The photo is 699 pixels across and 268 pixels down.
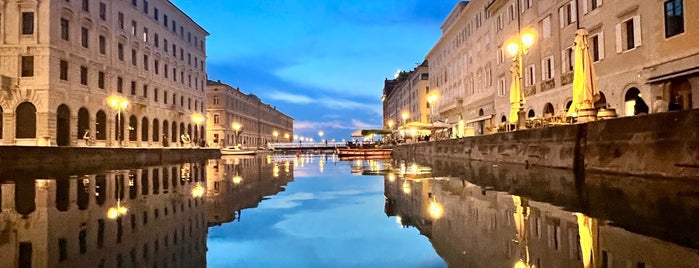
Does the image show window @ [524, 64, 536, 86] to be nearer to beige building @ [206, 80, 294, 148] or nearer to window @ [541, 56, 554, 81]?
window @ [541, 56, 554, 81]

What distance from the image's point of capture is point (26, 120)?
36.5 m

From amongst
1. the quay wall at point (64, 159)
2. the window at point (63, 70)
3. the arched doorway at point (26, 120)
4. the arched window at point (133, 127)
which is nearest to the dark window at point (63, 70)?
the window at point (63, 70)

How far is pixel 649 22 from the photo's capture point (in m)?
22.5

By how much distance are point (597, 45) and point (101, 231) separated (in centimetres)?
2773

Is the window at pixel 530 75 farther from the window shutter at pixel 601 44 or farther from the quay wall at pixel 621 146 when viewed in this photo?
the quay wall at pixel 621 146

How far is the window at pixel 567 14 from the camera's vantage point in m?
29.7

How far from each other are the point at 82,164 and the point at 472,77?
37.3 metres

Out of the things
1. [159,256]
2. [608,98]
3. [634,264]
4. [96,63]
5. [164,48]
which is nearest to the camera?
[634,264]

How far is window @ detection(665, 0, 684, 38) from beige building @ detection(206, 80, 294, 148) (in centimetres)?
7190

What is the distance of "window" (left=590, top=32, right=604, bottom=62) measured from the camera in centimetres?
2670

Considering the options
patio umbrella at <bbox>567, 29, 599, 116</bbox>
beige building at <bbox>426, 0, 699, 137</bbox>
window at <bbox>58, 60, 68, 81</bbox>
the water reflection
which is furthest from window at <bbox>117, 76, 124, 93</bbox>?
the water reflection

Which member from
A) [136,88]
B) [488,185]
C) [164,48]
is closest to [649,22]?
[488,185]

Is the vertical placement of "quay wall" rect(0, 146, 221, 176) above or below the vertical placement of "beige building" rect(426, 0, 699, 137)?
below

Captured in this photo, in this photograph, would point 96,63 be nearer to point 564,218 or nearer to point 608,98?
point 608,98
